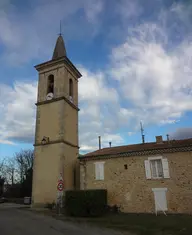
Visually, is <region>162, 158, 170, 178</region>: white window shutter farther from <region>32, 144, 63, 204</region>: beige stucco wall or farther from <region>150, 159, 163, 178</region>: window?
<region>32, 144, 63, 204</region>: beige stucco wall

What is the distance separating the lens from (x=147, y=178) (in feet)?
45.9

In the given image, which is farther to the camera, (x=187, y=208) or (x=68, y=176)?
(x=68, y=176)

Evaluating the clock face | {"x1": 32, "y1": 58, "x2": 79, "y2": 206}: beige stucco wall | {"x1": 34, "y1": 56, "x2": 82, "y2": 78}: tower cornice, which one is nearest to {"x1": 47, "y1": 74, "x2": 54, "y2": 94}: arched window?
{"x1": 32, "y1": 58, "x2": 79, "y2": 206}: beige stucco wall

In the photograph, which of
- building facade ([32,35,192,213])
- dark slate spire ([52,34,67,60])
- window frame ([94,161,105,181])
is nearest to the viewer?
building facade ([32,35,192,213])

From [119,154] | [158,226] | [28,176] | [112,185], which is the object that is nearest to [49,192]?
[112,185]

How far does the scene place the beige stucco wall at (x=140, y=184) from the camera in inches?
512

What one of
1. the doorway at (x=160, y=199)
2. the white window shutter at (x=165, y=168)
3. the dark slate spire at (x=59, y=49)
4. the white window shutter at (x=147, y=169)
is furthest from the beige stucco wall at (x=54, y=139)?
the white window shutter at (x=165, y=168)

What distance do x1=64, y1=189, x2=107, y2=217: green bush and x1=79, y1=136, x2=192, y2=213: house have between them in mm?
1775

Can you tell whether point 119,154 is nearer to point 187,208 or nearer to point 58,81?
point 187,208

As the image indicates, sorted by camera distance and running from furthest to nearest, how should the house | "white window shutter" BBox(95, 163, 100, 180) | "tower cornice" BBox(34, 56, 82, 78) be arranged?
"tower cornice" BBox(34, 56, 82, 78) < "white window shutter" BBox(95, 163, 100, 180) < the house

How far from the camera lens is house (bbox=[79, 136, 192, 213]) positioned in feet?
43.0

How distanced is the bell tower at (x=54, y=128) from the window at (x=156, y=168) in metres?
6.45

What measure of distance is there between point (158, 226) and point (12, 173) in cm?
4097

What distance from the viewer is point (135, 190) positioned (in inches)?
555
